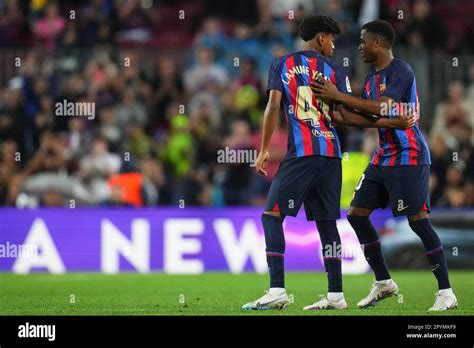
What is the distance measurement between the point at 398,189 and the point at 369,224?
0.47m

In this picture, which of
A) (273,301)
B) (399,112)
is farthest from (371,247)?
(399,112)

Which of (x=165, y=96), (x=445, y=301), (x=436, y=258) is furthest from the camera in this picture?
(x=165, y=96)

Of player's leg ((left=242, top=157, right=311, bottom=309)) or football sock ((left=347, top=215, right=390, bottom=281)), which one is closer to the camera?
player's leg ((left=242, top=157, right=311, bottom=309))

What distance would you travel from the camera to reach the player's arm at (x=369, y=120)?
9.91 metres

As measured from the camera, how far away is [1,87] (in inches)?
766

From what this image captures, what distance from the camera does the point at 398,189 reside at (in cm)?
1001

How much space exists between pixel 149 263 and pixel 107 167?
240 cm

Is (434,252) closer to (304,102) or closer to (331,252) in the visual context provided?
(331,252)

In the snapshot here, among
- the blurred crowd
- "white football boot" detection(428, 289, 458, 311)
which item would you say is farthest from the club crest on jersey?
the blurred crowd

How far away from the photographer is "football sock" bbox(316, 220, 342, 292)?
9.80 meters

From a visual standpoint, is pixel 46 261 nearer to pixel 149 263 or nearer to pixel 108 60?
pixel 149 263

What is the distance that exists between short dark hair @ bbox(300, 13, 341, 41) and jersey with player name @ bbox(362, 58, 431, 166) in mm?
582

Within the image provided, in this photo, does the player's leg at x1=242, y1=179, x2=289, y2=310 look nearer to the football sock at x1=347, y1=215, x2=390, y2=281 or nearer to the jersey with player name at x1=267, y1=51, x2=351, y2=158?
the jersey with player name at x1=267, y1=51, x2=351, y2=158
